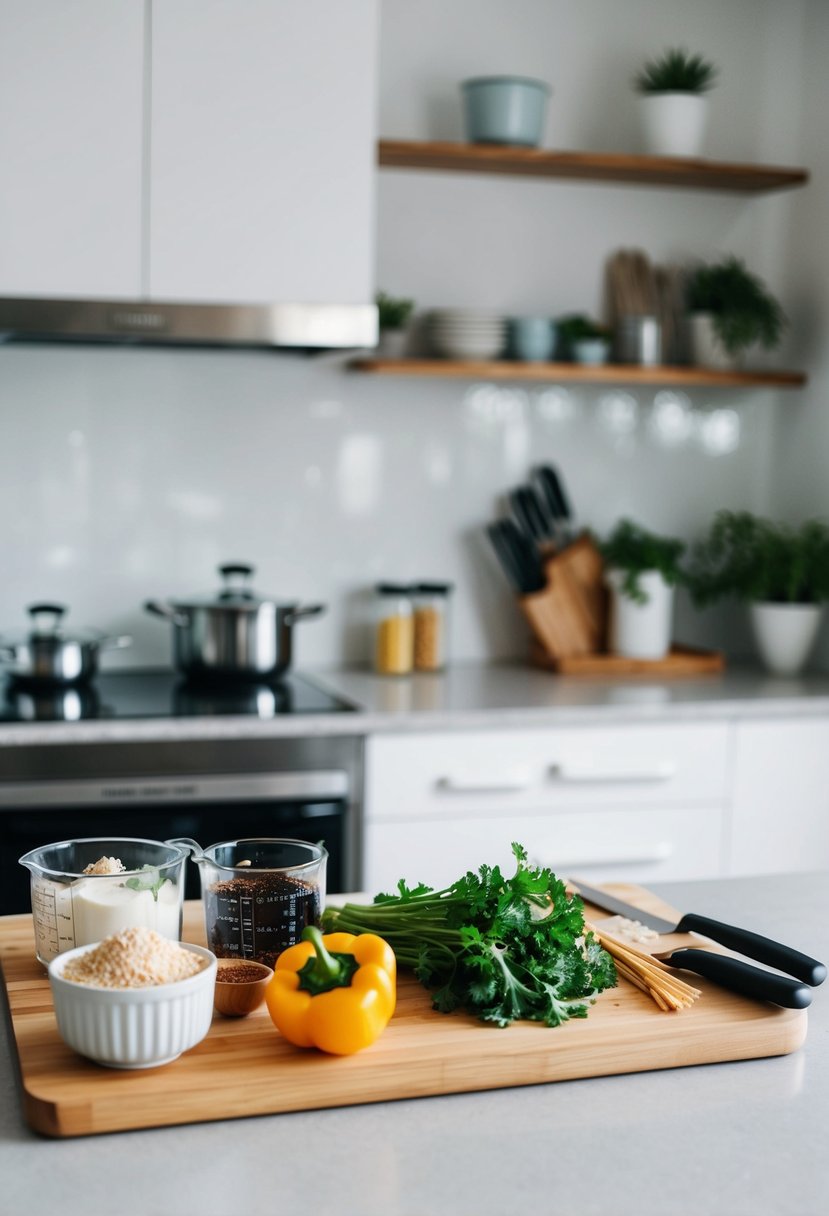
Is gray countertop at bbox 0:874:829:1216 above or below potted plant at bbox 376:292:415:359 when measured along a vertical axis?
below

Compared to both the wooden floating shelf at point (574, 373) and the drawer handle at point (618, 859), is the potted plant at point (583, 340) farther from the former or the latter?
the drawer handle at point (618, 859)

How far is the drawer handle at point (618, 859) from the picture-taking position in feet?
9.32

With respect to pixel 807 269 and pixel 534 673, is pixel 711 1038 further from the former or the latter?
pixel 807 269

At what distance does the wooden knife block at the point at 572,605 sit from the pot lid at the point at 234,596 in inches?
26.5

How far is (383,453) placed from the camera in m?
3.37

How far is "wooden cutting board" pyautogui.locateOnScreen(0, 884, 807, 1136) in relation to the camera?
3.55ft

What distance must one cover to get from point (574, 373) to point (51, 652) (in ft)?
4.50

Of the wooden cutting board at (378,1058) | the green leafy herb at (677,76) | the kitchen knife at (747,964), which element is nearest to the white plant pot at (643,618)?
the green leafy herb at (677,76)

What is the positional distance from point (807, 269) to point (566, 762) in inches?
61.5

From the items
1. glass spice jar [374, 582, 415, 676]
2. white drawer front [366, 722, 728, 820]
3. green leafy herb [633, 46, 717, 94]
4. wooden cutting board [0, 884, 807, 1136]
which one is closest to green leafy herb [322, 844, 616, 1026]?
wooden cutting board [0, 884, 807, 1136]

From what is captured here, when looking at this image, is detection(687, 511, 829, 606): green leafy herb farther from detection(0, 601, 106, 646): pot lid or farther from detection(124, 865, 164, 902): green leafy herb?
detection(124, 865, 164, 902): green leafy herb

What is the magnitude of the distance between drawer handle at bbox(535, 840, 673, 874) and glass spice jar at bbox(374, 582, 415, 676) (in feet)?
2.02

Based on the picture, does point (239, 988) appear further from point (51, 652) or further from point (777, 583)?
point (777, 583)

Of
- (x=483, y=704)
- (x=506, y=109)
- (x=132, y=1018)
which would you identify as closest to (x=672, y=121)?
(x=506, y=109)
